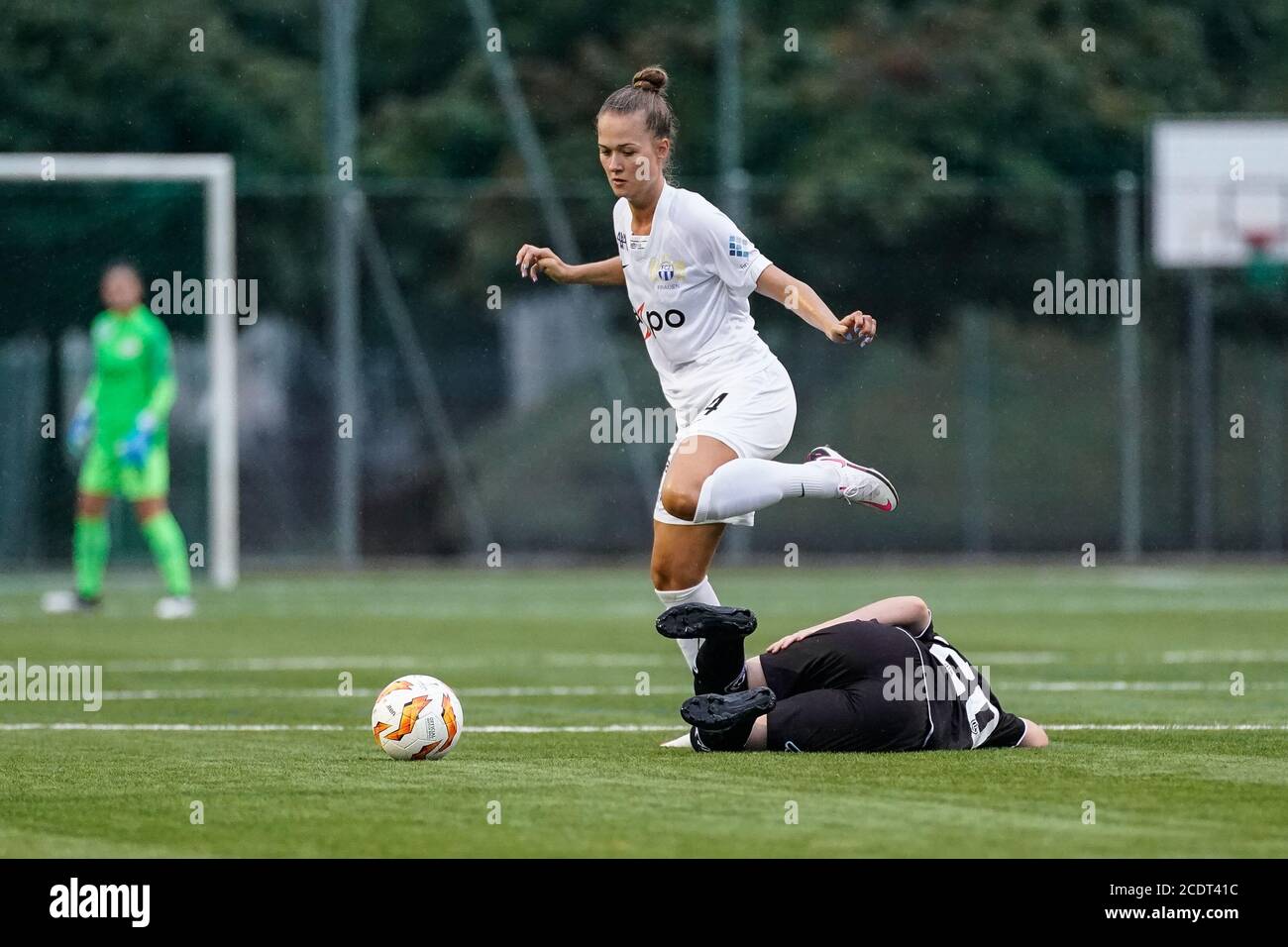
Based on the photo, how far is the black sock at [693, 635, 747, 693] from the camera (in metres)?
7.97

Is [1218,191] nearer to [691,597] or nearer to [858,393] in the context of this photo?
[858,393]

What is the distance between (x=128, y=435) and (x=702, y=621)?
9.89 m

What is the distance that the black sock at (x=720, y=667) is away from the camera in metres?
7.97

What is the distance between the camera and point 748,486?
834 cm

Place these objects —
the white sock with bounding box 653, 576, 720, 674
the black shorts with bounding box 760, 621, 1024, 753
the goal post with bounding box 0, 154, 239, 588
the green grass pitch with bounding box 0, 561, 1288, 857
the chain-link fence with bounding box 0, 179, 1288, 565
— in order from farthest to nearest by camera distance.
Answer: the chain-link fence with bounding box 0, 179, 1288, 565
the goal post with bounding box 0, 154, 239, 588
the white sock with bounding box 653, 576, 720, 674
the black shorts with bounding box 760, 621, 1024, 753
the green grass pitch with bounding box 0, 561, 1288, 857

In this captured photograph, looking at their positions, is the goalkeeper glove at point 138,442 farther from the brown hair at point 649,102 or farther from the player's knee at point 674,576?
the player's knee at point 674,576

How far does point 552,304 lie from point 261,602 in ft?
20.8

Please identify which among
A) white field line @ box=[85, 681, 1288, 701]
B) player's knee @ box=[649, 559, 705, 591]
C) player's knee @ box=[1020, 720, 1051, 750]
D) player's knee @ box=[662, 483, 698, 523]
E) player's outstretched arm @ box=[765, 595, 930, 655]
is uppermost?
player's knee @ box=[662, 483, 698, 523]

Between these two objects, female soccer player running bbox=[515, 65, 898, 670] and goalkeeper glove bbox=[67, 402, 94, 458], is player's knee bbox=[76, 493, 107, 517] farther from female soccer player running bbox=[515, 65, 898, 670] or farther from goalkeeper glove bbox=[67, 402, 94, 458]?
female soccer player running bbox=[515, 65, 898, 670]

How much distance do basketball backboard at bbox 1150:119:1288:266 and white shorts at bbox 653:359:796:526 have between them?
629 inches

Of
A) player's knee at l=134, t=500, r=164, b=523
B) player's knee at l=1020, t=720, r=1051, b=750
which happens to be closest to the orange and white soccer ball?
player's knee at l=1020, t=720, r=1051, b=750

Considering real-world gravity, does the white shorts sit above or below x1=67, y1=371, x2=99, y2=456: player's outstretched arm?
below

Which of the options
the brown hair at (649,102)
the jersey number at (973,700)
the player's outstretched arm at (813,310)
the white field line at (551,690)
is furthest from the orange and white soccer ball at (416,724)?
the white field line at (551,690)
